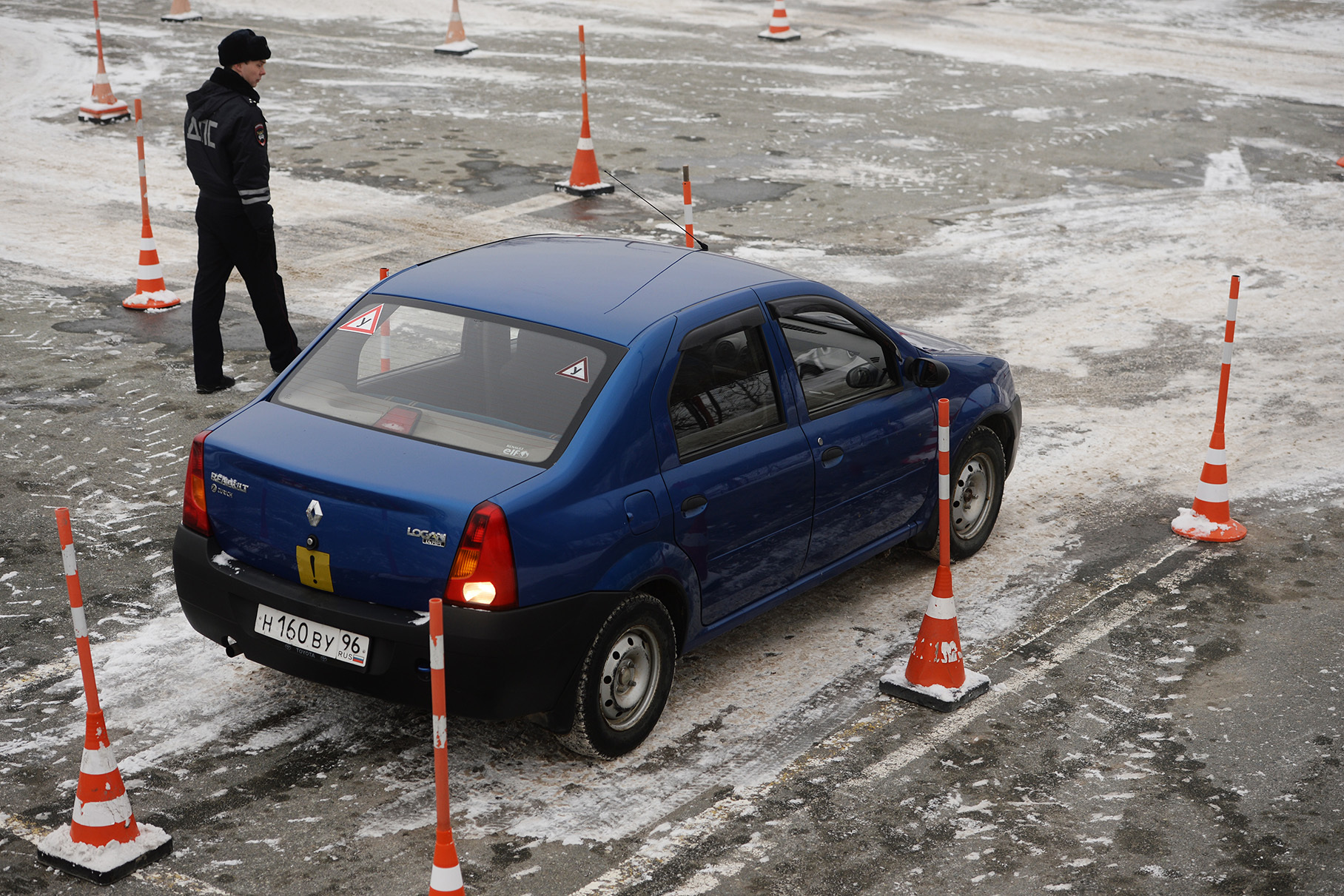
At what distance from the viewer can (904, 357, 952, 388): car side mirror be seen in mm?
6734

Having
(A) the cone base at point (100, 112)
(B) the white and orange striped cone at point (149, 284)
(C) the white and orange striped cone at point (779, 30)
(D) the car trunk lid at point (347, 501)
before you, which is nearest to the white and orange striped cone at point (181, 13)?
(A) the cone base at point (100, 112)

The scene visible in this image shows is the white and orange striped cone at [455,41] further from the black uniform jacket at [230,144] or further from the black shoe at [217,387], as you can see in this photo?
the black shoe at [217,387]

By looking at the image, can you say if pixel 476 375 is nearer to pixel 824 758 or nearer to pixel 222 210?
pixel 824 758

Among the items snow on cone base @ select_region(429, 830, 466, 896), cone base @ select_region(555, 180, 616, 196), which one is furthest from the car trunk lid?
cone base @ select_region(555, 180, 616, 196)

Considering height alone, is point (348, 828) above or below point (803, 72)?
below

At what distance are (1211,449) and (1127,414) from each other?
1862 mm

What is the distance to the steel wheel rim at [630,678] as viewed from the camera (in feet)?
17.7

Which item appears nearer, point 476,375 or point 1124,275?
point 476,375

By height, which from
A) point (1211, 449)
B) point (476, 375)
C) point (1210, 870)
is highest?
point (476, 375)

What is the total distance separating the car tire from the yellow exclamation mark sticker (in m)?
0.95

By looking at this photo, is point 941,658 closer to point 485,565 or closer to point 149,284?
point 485,565

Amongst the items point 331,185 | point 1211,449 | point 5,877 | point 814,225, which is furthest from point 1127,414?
point 331,185

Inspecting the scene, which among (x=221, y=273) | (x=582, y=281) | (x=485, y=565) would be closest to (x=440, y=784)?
(x=485, y=565)

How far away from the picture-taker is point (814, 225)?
13836 millimetres
